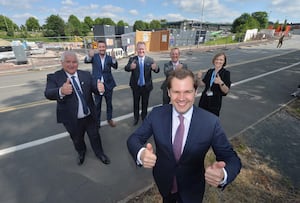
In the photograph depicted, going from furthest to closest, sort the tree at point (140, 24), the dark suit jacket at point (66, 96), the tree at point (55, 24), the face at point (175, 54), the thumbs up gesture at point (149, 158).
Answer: the tree at point (140, 24) → the tree at point (55, 24) → the face at point (175, 54) → the dark suit jacket at point (66, 96) → the thumbs up gesture at point (149, 158)

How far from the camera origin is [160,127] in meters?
1.60

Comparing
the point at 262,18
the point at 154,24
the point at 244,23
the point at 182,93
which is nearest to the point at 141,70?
the point at 182,93

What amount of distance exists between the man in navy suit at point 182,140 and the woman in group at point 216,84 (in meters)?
1.84

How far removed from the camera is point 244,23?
51594mm

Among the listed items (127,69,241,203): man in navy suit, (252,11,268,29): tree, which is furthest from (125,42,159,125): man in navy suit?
(252,11,268,29): tree

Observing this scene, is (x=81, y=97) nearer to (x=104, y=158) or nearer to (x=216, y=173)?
(x=104, y=158)

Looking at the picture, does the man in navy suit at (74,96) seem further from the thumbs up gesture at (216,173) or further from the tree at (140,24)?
the tree at (140,24)

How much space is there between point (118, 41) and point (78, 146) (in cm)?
1813

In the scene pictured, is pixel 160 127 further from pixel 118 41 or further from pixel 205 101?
pixel 118 41

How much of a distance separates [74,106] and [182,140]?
2.06 meters

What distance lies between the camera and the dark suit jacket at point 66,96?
8.76ft

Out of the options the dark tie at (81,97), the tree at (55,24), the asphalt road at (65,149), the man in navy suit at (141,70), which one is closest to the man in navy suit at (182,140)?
the asphalt road at (65,149)

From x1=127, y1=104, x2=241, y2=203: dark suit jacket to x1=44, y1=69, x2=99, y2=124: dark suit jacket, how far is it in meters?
1.64

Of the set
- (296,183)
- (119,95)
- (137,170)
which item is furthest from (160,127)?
(119,95)
